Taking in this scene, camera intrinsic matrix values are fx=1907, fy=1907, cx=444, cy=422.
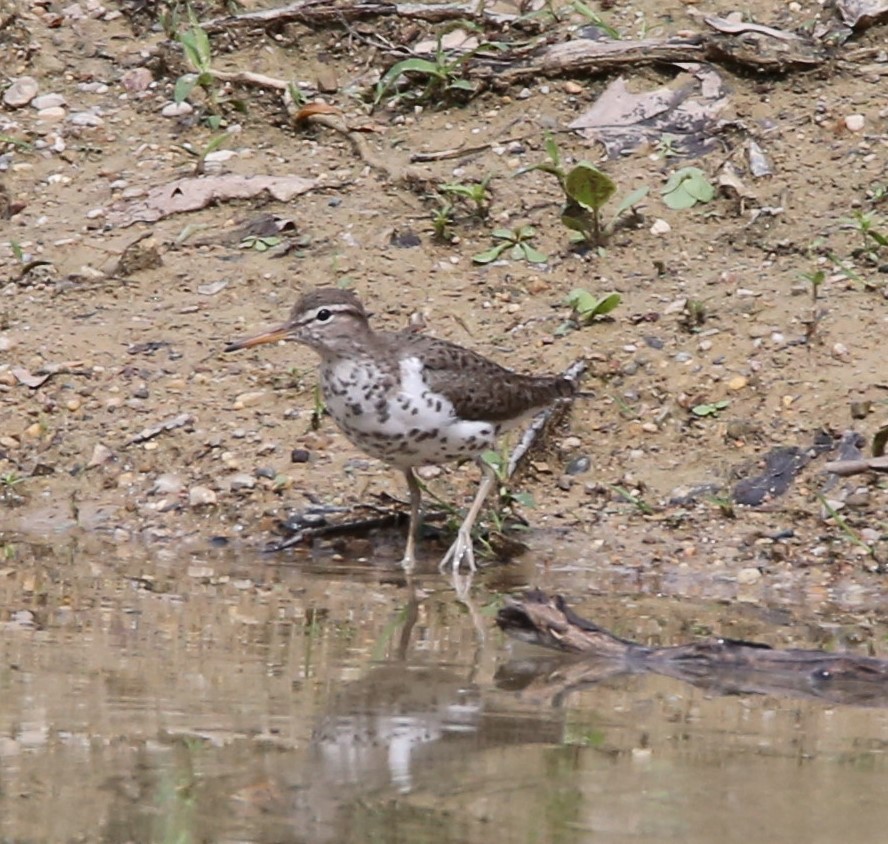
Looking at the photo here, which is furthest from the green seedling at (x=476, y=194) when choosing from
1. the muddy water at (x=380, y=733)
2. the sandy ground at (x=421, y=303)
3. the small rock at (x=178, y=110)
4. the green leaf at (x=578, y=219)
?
the muddy water at (x=380, y=733)

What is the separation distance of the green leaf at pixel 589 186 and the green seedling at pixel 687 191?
0.45 metres

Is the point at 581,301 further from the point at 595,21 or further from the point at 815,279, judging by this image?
the point at 595,21

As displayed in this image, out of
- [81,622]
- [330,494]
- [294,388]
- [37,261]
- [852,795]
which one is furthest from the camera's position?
[37,261]

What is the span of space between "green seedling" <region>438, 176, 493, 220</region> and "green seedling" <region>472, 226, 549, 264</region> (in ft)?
0.59

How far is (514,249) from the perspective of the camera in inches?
388

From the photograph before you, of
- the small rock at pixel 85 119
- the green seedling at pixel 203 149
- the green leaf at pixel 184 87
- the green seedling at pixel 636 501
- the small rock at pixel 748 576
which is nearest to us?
the small rock at pixel 748 576

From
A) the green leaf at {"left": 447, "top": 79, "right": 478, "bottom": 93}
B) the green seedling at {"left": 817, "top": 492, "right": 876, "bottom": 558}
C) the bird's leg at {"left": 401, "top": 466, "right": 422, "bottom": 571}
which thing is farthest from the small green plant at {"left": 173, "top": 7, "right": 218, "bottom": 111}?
the green seedling at {"left": 817, "top": 492, "right": 876, "bottom": 558}

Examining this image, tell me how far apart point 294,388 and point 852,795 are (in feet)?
16.7

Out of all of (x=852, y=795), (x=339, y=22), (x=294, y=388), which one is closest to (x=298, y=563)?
(x=294, y=388)

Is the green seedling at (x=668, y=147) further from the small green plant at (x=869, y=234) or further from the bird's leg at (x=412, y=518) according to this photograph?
the bird's leg at (x=412, y=518)

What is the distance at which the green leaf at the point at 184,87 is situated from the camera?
1116cm

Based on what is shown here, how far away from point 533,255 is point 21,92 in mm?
3779

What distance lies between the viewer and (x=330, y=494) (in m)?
8.56

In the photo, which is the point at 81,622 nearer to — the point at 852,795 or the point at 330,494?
the point at 330,494
